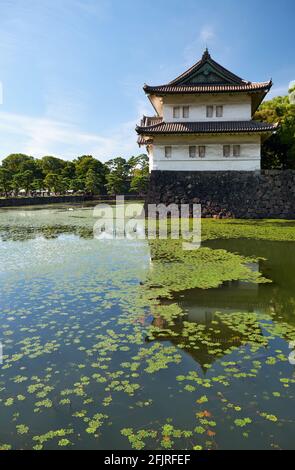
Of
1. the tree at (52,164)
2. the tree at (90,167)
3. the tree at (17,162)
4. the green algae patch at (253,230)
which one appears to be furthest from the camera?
the tree at (52,164)

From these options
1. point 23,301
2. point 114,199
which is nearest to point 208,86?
point 23,301

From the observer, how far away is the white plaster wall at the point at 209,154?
88.2ft

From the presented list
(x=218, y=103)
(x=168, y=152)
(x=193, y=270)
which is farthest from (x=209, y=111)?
(x=193, y=270)

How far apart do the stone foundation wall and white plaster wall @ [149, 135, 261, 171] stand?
0.54 m

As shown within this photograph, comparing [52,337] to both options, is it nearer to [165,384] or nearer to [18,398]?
[18,398]

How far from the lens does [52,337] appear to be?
6.49 m

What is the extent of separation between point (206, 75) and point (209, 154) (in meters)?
6.09

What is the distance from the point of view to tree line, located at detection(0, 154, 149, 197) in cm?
6239

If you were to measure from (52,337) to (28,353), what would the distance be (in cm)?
66

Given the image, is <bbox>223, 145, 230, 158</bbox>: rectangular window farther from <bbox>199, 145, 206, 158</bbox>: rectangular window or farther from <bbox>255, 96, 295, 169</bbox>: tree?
<bbox>255, 96, 295, 169</bbox>: tree

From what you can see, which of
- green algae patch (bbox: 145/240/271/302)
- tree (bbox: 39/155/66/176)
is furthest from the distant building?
tree (bbox: 39/155/66/176)

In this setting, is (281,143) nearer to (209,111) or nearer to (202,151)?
(209,111)

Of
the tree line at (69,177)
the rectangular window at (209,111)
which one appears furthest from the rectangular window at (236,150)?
the tree line at (69,177)

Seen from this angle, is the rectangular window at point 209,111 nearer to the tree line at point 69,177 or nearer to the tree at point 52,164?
the tree line at point 69,177
